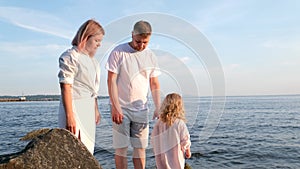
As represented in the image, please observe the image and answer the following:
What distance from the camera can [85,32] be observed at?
333 centimetres

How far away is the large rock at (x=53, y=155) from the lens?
3.04m

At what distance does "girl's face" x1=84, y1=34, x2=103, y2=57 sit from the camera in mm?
3395

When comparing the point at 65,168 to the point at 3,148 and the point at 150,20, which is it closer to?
the point at 150,20

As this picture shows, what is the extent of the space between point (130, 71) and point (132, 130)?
2.72ft

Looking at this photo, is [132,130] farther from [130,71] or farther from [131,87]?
[130,71]

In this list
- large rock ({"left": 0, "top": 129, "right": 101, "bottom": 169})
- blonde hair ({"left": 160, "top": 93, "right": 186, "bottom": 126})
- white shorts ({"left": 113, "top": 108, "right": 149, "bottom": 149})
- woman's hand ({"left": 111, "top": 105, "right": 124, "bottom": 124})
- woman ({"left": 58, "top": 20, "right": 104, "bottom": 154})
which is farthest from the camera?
blonde hair ({"left": 160, "top": 93, "right": 186, "bottom": 126})

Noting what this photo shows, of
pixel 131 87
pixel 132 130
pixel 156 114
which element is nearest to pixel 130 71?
pixel 131 87

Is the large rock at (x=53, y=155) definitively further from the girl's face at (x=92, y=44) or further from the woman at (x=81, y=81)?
the girl's face at (x=92, y=44)

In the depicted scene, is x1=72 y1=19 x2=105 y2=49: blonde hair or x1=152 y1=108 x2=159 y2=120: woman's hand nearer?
x1=72 y1=19 x2=105 y2=49: blonde hair

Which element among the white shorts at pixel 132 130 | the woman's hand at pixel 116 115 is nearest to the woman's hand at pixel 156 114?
the white shorts at pixel 132 130

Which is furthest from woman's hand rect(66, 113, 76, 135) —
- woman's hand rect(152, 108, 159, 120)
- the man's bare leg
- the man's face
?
woman's hand rect(152, 108, 159, 120)

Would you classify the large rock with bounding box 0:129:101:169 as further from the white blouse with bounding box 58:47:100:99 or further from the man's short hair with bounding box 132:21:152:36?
the man's short hair with bounding box 132:21:152:36

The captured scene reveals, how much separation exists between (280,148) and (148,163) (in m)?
6.73

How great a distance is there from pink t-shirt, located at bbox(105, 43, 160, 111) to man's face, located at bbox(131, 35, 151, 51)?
61mm
